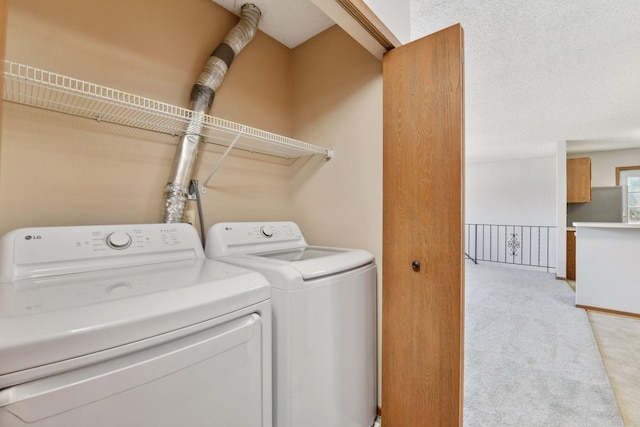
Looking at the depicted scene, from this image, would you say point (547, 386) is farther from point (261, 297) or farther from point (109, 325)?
point (109, 325)

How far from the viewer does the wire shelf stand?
93cm

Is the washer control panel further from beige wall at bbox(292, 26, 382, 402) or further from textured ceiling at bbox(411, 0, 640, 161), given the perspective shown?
textured ceiling at bbox(411, 0, 640, 161)

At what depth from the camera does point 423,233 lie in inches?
52.2

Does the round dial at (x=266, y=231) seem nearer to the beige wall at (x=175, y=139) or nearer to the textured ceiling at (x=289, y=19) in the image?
the beige wall at (x=175, y=139)

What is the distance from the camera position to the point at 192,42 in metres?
1.54

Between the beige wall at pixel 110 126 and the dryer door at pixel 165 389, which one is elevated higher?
the beige wall at pixel 110 126

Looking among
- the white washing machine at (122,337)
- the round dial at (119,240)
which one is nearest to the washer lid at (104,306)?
the white washing machine at (122,337)

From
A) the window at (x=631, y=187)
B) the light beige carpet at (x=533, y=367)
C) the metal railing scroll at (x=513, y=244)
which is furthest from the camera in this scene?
the metal railing scroll at (x=513, y=244)

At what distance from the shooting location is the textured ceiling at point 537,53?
179 centimetres

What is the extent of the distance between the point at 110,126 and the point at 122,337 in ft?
3.57

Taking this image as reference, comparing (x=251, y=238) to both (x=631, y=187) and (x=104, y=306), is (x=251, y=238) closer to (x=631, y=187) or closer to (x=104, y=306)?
(x=104, y=306)

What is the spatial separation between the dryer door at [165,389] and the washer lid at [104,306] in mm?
50

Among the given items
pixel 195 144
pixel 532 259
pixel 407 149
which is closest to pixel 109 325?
pixel 195 144

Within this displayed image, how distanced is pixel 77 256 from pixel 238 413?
804mm
